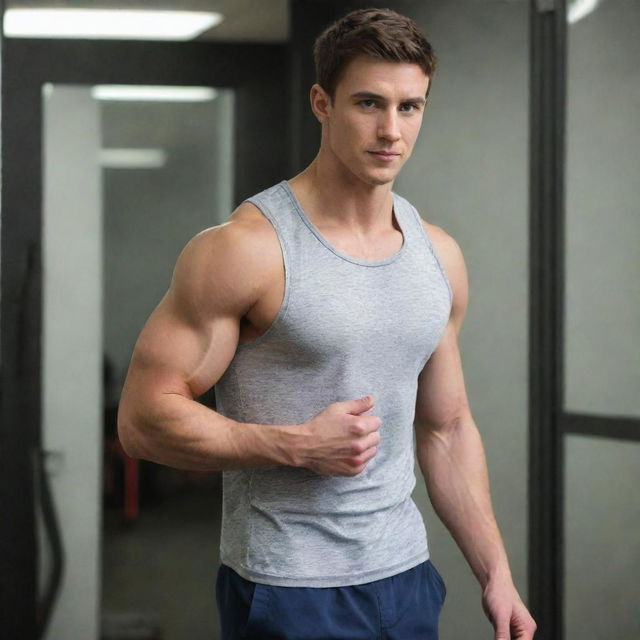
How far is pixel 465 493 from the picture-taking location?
61.2 inches

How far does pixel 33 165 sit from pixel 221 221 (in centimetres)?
42

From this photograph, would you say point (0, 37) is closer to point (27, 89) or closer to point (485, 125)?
point (27, 89)

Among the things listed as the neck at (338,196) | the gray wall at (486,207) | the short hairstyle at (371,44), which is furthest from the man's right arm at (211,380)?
the gray wall at (486,207)

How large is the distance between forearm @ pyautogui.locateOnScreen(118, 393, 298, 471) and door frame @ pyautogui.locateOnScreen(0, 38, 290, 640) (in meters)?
1.01

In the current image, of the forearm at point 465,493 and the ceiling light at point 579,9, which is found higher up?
the ceiling light at point 579,9

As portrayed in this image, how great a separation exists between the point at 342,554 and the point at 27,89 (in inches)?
53.3

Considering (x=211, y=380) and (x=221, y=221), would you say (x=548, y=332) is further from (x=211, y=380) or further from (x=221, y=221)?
(x=211, y=380)

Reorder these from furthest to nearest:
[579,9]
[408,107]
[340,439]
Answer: [579,9] < [408,107] < [340,439]

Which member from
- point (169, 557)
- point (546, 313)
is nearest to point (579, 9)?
point (546, 313)

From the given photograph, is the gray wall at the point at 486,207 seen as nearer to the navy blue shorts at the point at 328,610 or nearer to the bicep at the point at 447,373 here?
the bicep at the point at 447,373

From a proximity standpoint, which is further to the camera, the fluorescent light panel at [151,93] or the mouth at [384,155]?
the fluorescent light panel at [151,93]

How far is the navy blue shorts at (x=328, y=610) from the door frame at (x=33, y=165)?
98 cm

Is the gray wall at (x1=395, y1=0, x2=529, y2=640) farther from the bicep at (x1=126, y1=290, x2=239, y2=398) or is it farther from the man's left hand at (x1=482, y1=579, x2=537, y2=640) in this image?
the bicep at (x1=126, y1=290, x2=239, y2=398)

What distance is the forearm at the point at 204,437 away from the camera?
1.32m
